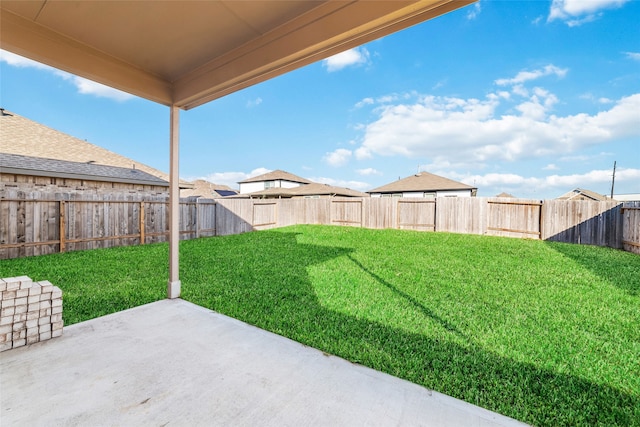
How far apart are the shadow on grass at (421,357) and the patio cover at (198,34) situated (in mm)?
2385

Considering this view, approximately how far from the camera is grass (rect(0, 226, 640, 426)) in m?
1.92

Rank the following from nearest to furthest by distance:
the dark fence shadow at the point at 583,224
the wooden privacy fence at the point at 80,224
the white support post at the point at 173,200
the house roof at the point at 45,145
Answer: the white support post at the point at 173,200, the wooden privacy fence at the point at 80,224, the dark fence shadow at the point at 583,224, the house roof at the point at 45,145

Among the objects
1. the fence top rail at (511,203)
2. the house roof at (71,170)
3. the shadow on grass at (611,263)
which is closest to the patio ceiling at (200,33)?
the shadow on grass at (611,263)

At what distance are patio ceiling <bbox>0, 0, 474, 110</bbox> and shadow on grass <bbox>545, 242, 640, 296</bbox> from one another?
539 cm

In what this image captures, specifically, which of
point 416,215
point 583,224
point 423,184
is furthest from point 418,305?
point 423,184

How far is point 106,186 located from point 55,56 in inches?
352

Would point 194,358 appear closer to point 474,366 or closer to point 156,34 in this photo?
point 474,366

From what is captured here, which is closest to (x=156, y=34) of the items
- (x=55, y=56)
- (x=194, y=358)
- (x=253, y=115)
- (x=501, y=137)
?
(x=55, y=56)

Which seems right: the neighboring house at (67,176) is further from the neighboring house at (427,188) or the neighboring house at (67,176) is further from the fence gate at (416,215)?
the neighboring house at (427,188)

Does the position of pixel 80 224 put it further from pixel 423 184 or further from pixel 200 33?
pixel 423 184

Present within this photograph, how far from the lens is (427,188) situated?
23734 mm

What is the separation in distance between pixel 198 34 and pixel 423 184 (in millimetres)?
24236

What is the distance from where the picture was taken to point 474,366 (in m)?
2.12

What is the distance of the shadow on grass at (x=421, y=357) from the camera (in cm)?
169
